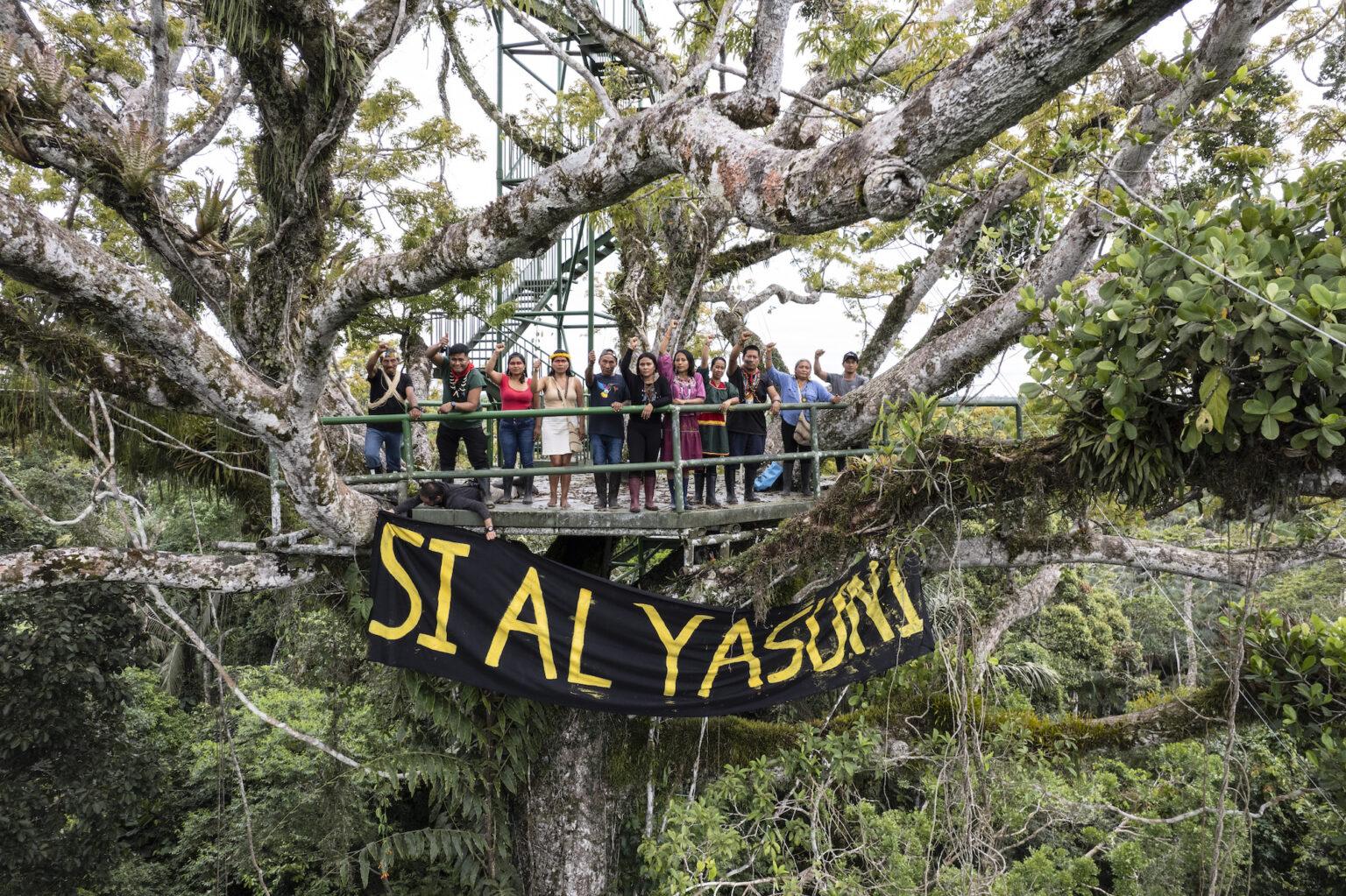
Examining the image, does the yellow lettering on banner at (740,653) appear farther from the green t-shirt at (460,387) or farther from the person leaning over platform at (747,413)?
the green t-shirt at (460,387)

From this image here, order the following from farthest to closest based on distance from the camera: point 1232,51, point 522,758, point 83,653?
1. point 83,653
2. point 522,758
3. point 1232,51

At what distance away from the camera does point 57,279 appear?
443 cm

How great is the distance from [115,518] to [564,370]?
12.3 meters

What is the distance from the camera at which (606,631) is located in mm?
6203

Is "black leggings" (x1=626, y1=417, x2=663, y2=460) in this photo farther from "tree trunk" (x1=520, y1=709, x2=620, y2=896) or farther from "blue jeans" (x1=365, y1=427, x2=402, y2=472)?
"tree trunk" (x1=520, y1=709, x2=620, y2=896)

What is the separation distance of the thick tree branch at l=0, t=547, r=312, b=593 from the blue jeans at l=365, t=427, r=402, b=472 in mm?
1261

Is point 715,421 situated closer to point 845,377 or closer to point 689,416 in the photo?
point 689,416

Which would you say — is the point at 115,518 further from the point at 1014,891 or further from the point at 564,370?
the point at 1014,891

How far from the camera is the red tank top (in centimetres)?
669

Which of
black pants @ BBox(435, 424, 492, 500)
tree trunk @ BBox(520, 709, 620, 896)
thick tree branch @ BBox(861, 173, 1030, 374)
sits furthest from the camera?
thick tree branch @ BBox(861, 173, 1030, 374)

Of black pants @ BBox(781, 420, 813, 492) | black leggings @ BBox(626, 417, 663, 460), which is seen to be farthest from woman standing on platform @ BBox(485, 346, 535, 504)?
black pants @ BBox(781, 420, 813, 492)

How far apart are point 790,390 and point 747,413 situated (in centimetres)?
82

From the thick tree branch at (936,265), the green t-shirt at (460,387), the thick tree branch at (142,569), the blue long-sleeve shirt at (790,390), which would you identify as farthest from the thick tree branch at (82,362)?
the thick tree branch at (936,265)

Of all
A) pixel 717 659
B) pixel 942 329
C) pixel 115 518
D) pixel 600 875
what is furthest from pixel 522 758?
pixel 115 518
